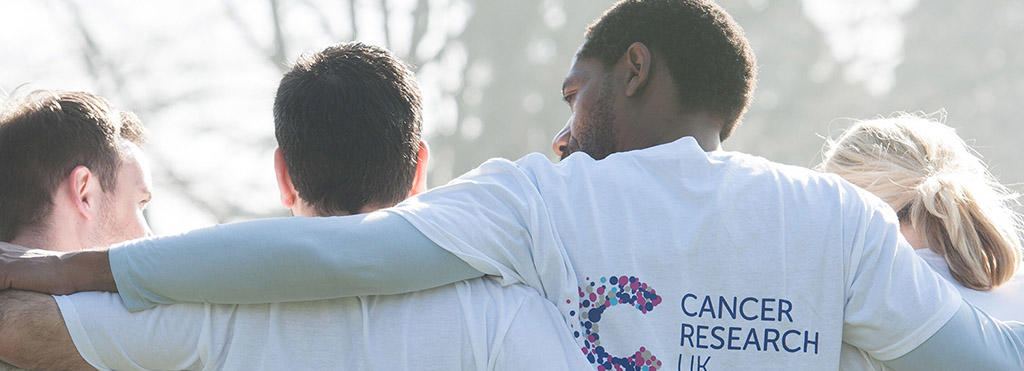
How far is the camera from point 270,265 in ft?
7.30

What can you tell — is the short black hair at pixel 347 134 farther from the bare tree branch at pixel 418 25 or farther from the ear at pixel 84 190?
the bare tree branch at pixel 418 25

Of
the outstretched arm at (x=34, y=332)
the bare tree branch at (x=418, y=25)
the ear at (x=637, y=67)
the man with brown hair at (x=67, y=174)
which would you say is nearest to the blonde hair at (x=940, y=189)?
the ear at (x=637, y=67)

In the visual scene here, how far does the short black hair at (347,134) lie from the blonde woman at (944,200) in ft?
4.29

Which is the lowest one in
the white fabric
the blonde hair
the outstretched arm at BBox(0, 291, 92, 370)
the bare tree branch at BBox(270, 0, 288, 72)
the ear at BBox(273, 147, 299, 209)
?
the outstretched arm at BBox(0, 291, 92, 370)

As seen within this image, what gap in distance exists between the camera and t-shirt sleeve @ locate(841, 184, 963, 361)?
2291mm

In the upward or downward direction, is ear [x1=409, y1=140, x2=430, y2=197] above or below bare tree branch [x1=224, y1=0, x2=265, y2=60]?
below

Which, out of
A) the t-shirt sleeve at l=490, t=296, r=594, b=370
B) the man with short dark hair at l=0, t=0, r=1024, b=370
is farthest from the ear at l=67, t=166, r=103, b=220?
the t-shirt sleeve at l=490, t=296, r=594, b=370

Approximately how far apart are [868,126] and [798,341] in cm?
112

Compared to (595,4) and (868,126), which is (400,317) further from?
(595,4)

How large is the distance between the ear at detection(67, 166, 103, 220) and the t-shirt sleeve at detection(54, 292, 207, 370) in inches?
19.0

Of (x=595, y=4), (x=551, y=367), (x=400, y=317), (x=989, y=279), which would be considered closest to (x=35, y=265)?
(x=400, y=317)

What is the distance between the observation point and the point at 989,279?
111 inches

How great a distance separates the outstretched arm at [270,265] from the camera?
87.7 inches

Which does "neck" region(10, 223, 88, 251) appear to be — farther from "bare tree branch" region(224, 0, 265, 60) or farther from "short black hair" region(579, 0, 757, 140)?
"bare tree branch" region(224, 0, 265, 60)
